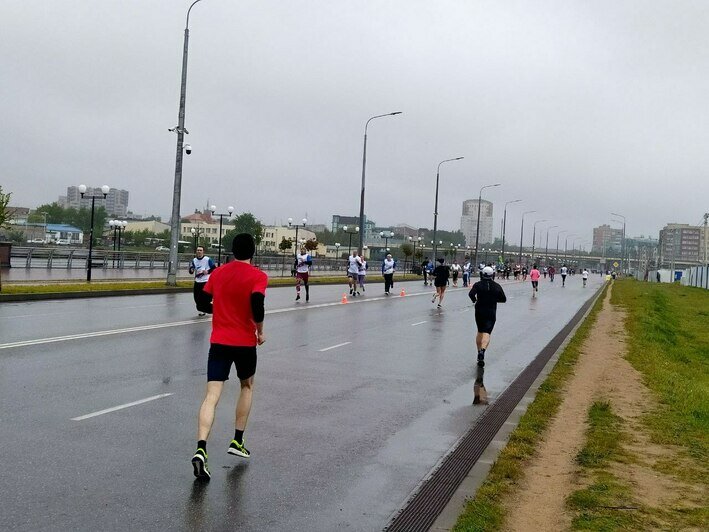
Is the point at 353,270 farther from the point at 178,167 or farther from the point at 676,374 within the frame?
the point at 676,374

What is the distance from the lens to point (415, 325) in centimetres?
1988

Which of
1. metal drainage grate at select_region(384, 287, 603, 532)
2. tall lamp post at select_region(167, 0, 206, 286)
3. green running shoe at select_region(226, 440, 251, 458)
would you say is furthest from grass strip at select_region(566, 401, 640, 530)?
tall lamp post at select_region(167, 0, 206, 286)

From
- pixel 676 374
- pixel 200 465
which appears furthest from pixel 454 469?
pixel 676 374

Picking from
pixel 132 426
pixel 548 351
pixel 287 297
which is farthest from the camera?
pixel 287 297

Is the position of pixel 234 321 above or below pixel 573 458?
above

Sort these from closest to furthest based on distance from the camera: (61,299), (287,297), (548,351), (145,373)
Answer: (145,373), (548,351), (61,299), (287,297)

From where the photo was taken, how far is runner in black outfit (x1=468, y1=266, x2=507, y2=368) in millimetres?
11648

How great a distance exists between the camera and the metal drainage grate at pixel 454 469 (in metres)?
5.13

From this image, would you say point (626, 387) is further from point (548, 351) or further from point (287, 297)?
point (287, 297)

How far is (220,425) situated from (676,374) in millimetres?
9086

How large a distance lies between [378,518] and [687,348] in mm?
17337

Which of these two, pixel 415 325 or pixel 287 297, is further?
pixel 287 297

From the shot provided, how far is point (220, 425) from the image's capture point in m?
7.55

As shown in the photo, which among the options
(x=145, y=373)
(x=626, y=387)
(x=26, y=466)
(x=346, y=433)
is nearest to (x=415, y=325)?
(x=626, y=387)
